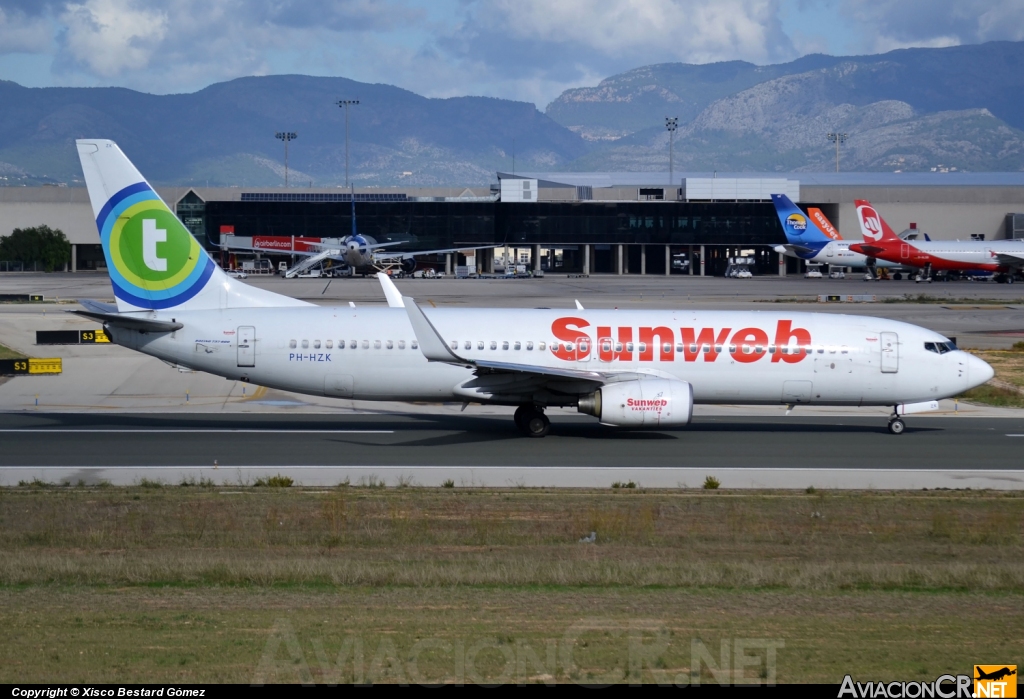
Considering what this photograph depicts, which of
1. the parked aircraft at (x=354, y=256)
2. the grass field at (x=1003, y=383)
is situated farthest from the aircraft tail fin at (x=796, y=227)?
the grass field at (x=1003, y=383)

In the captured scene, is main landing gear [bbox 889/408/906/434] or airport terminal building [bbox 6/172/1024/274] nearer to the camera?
main landing gear [bbox 889/408/906/434]

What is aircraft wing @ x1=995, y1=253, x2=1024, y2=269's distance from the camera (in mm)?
101375

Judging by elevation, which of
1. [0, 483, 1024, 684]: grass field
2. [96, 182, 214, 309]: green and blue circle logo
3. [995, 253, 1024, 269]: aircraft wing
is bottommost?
[0, 483, 1024, 684]: grass field

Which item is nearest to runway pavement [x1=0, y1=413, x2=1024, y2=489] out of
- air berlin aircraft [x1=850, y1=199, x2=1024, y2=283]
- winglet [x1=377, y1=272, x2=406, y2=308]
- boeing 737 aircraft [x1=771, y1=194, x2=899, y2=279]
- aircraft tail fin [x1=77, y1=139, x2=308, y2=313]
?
winglet [x1=377, y1=272, x2=406, y2=308]

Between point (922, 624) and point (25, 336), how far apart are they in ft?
156

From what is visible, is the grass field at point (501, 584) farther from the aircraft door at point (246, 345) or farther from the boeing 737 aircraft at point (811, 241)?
the boeing 737 aircraft at point (811, 241)

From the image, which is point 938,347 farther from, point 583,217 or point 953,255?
point 583,217

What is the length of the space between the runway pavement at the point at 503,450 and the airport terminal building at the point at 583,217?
106691 millimetres

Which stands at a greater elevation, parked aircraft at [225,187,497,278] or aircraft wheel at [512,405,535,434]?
parked aircraft at [225,187,497,278]

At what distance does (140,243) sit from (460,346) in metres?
8.87

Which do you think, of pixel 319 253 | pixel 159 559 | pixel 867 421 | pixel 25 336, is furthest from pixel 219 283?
pixel 319 253

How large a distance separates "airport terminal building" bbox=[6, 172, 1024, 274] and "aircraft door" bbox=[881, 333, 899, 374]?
10832 centimetres

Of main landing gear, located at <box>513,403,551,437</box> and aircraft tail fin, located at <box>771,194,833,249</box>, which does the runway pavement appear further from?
aircraft tail fin, located at <box>771,194,833,249</box>

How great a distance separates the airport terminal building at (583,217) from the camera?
13762 centimetres
